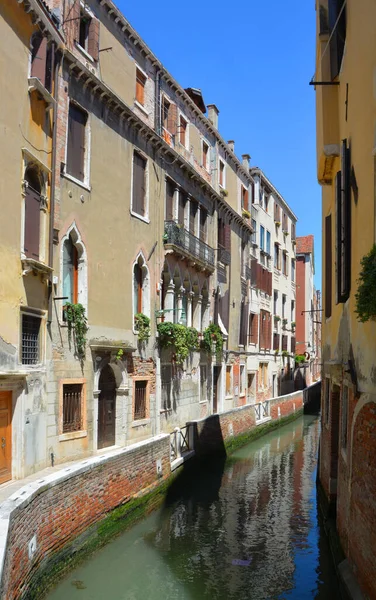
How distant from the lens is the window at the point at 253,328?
27195 millimetres

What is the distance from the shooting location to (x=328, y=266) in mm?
11883

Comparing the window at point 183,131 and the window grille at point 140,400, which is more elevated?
the window at point 183,131

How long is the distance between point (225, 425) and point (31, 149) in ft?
36.2

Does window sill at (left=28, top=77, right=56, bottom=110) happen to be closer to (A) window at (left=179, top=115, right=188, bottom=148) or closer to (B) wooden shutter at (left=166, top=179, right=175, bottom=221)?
(B) wooden shutter at (left=166, top=179, right=175, bottom=221)

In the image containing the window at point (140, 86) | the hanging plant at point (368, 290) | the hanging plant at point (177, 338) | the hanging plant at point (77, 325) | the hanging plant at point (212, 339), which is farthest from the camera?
the hanging plant at point (212, 339)

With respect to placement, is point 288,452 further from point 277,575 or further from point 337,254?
point 337,254

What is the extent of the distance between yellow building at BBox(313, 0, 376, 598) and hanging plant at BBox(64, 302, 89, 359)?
4.56 meters

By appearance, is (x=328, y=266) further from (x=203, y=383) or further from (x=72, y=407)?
(x=203, y=383)

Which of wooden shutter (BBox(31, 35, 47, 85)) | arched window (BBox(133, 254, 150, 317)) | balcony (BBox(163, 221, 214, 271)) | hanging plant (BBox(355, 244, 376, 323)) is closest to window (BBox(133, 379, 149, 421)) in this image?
arched window (BBox(133, 254, 150, 317))

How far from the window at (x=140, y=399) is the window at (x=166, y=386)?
120cm

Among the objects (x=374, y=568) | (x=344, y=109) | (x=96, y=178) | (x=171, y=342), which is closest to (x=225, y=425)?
(x=171, y=342)

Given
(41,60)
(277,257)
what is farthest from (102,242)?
(277,257)

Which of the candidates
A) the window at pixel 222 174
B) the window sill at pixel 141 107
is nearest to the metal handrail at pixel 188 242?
the window sill at pixel 141 107

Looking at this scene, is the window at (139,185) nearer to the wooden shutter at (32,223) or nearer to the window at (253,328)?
the wooden shutter at (32,223)
